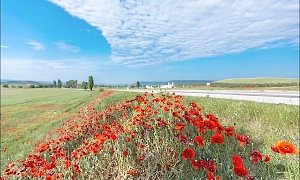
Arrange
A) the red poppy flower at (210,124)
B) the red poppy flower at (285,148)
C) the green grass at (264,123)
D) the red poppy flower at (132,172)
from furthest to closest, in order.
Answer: the green grass at (264,123)
the red poppy flower at (210,124)
the red poppy flower at (132,172)
the red poppy flower at (285,148)

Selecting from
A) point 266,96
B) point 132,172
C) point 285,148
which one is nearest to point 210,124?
point 132,172

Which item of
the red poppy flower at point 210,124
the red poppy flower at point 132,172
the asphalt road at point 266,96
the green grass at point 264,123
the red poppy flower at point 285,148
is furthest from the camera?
the asphalt road at point 266,96

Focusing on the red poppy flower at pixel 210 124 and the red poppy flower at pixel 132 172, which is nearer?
the red poppy flower at pixel 132 172

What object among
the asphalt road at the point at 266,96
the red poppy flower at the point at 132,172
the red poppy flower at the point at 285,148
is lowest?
the red poppy flower at the point at 132,172

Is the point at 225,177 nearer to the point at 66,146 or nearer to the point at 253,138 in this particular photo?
the point at 253,138

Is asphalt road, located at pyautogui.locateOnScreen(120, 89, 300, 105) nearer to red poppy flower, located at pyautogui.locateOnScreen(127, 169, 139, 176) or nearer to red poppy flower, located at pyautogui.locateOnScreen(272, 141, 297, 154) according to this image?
red poppy flower, located at pyautogui.locateOnScreen(127, 169, 139, 176)

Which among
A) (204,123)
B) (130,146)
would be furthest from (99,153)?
(204,123)

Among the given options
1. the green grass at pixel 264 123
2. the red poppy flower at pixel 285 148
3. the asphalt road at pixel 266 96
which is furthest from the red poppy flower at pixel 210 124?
the asphalt road at pixel 266 96

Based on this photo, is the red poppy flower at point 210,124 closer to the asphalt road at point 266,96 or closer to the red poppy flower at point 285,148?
the red poppy flower at point 285,148

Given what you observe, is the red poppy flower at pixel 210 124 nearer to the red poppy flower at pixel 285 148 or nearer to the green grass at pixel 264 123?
the green grass at pixel 264 123

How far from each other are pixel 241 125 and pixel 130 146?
3.46 meters

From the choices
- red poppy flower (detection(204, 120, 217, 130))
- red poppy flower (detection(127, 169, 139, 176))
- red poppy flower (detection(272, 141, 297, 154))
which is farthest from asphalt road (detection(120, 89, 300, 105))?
red poppy flower (detection(272, 141, 297, 154))

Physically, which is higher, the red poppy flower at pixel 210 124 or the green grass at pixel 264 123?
the red poppy flower at pixel 210 124

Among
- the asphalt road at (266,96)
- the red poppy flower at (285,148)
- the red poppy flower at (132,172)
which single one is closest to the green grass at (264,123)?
the red poppy flower at (132,172)
